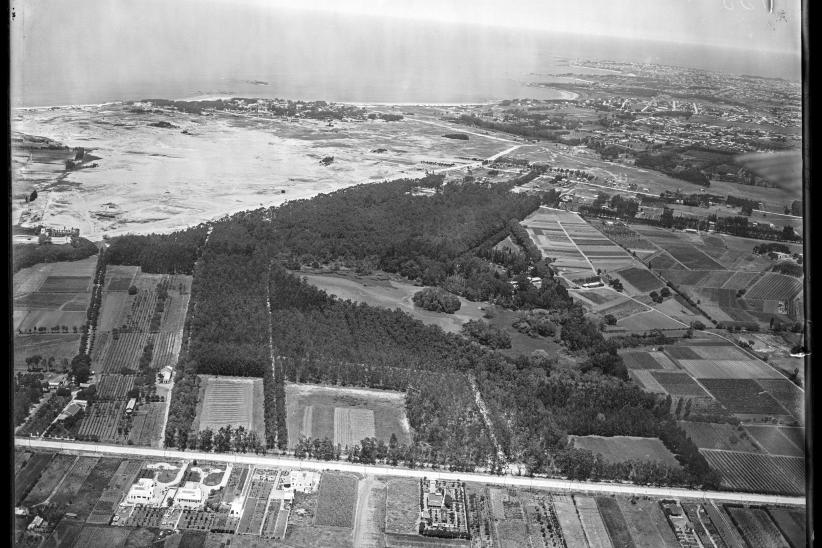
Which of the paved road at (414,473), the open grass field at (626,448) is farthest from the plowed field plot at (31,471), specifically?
the open grass field at (626,448)

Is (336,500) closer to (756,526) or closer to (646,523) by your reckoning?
(646,523)

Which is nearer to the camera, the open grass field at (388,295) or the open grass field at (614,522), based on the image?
the open grass field at (614,522)

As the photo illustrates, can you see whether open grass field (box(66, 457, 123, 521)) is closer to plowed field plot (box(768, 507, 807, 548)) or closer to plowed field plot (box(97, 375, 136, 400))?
plowed field plot (box(97, 375, 136, 400))

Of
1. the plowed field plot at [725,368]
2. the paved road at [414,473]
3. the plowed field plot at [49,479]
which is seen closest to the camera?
the plowed field plot at [49,479]

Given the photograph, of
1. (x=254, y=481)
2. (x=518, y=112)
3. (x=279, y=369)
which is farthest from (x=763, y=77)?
(x=254, y=481)

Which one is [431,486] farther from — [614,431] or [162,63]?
[162,63]

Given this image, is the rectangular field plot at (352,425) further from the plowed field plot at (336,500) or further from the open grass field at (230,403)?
the open grass field at (230,403)
